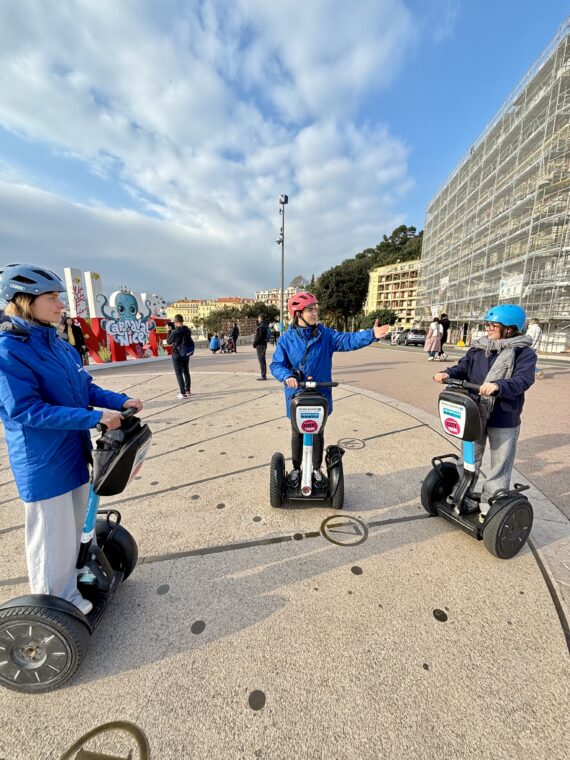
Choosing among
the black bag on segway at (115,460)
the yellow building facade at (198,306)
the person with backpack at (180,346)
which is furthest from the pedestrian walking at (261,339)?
the yellow building facade at (198,306)

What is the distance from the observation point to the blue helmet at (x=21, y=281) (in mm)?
1416

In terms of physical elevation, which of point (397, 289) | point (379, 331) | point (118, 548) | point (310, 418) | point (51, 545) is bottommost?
point (118, 548)

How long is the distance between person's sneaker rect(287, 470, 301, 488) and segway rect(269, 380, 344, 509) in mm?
13

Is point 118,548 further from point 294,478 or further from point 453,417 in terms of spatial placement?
point 453,417

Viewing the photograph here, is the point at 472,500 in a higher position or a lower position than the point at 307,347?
lower

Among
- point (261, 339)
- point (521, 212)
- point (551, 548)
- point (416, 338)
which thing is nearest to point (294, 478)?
point (551, 548)

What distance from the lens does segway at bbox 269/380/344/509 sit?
2408 millimetres

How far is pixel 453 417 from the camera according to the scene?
2170mm

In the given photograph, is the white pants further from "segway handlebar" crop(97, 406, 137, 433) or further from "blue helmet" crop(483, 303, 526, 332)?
"blue helmet" crop(483, 303, 526, 332)

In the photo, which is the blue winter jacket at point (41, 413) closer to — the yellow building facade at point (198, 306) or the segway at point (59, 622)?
the segway at point (59, 622)

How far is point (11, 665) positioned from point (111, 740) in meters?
0.59

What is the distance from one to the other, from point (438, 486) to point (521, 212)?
2767cm

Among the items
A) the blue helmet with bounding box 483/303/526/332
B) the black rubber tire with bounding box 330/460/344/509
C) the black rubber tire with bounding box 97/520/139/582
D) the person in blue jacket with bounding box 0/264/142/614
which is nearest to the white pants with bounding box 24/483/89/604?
the person in blue jacket with bounding box 0/264/142/614

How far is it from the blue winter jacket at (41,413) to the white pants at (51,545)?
0.26 ft
